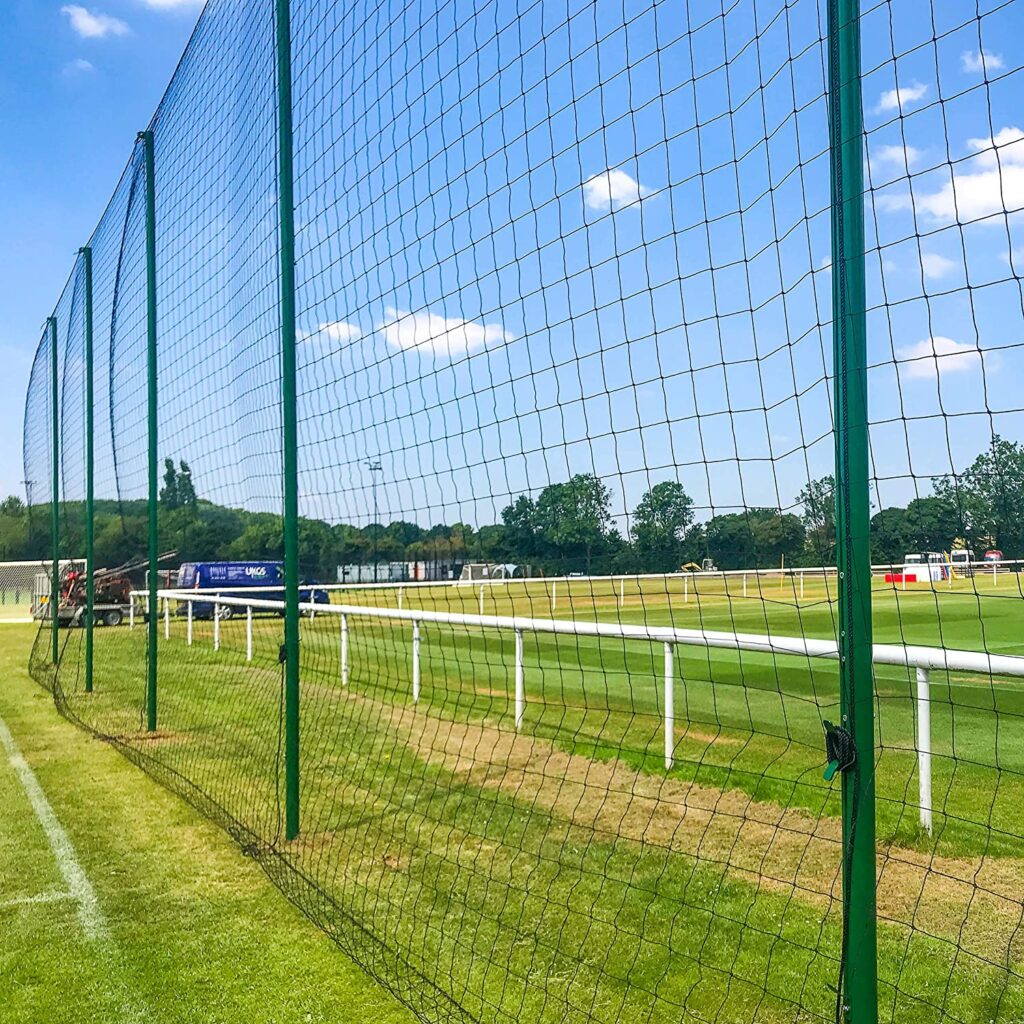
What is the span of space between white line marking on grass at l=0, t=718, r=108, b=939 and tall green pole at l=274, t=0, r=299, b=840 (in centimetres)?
86

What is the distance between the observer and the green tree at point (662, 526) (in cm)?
263

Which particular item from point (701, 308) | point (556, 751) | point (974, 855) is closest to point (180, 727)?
point (556, 751)

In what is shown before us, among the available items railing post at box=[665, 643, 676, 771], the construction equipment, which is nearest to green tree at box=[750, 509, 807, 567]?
railing post at box=[665, 643, 676, 771]

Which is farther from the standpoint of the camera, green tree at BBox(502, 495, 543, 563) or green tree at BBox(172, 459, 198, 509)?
green tree at BBox(172, 459, 198, 509)

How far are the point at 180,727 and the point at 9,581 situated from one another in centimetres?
3546

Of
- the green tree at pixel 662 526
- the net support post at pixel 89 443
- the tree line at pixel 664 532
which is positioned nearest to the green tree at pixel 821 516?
the tree line at pixel 664 532

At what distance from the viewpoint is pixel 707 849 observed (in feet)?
13.5

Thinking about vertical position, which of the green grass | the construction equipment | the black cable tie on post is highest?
the construction equipment

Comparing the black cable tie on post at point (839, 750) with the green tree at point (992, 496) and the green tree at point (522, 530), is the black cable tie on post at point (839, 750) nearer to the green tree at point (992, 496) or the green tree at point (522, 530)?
the green tree at point (992, 496)

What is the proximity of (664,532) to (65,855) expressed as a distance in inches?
124

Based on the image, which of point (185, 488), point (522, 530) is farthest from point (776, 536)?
point (185, 488)

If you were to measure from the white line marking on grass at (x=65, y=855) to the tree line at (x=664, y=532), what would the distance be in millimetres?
1634

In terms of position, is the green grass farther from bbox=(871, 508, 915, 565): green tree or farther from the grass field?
bbox=(871, 508, 915, 565): green tree

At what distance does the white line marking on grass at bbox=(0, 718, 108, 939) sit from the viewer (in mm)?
3467
